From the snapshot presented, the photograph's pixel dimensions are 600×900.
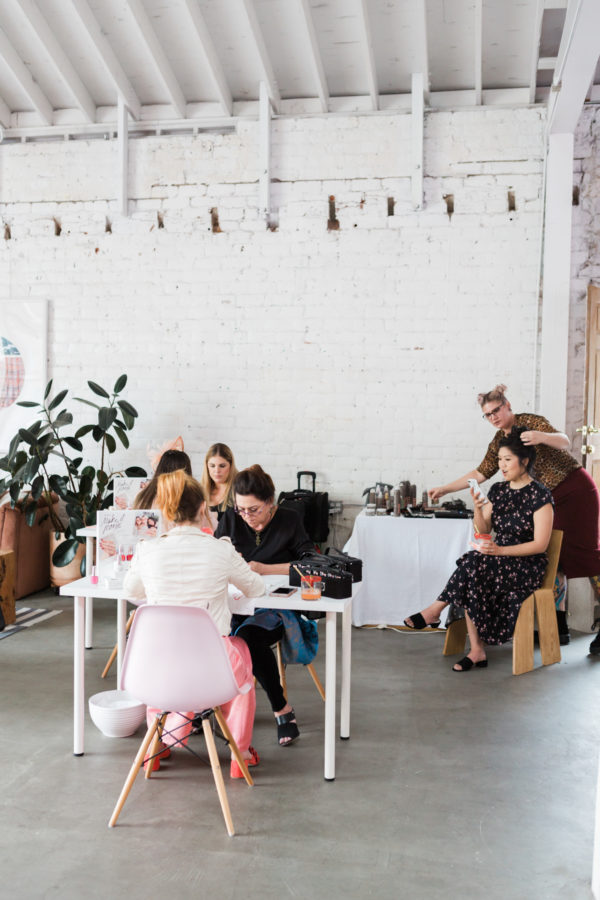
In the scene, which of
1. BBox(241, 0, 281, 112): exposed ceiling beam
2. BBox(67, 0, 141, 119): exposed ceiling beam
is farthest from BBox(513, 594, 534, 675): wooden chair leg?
BBox(67, 0, 141, 119): exposed ceiling beam

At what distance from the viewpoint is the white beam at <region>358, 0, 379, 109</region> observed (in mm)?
5559

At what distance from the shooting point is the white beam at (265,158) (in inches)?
254

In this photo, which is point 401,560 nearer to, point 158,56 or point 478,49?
point 478,49

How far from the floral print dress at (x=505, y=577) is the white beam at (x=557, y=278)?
1.46m

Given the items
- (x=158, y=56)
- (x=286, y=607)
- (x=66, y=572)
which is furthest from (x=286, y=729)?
(x=158, y=56)

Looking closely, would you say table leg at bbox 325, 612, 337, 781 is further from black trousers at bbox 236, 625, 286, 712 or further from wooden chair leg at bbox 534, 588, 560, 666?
wooden chair leg at bbox 534, 588, 560, 666

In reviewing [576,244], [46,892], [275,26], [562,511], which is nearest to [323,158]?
[275,26]

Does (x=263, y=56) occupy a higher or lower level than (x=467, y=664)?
higher

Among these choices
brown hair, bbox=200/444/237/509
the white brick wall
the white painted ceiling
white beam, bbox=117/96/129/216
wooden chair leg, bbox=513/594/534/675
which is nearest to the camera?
wooden chair leg, bbox=513/594/534/675

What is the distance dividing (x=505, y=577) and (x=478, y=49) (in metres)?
3.74

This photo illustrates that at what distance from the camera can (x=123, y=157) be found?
672 centimetres

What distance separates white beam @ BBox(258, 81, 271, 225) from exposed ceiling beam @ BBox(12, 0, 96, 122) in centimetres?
148

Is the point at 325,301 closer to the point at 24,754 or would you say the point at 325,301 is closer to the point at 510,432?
the point at 510,432

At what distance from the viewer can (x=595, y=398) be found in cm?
595
